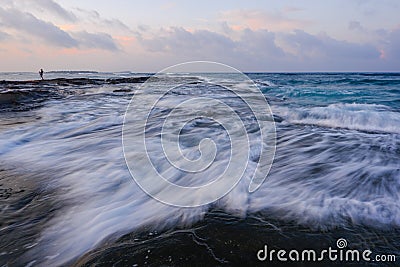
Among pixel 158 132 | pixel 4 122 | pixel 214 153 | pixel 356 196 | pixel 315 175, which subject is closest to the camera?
pixel 356 196

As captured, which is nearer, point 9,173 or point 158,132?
point 9,173

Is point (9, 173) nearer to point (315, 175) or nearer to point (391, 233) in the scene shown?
point (315, 175)

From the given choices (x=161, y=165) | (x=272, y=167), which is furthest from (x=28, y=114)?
(x=272, y=167)

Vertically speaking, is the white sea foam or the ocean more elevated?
the white sea foam

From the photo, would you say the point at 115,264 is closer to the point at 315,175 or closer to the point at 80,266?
the point at 80,266

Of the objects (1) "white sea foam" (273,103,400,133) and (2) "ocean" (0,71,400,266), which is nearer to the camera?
(2) "ocean" (0,71,400,266)

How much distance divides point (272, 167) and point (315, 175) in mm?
627

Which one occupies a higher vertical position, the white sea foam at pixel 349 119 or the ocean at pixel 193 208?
the white sea foam at pixel 349 119

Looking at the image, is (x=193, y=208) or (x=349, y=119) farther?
(x=349, y=119)

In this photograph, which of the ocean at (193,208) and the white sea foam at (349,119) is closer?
the ocean at (193,208)

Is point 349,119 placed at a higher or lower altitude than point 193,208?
higher

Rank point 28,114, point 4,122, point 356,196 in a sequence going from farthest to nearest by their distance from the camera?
point 28,114
point 4,122
point 356,196

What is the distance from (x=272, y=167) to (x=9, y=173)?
382 cm

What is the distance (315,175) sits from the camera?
12.1 feet
